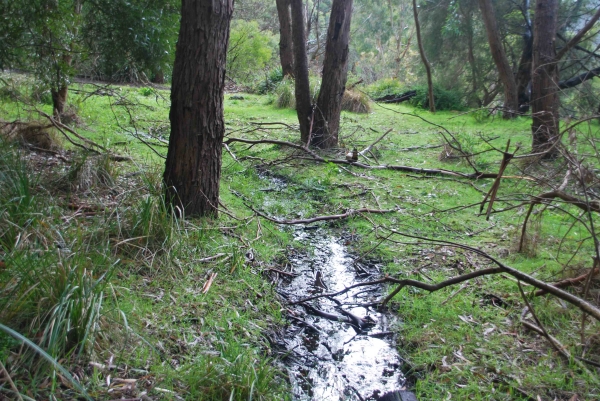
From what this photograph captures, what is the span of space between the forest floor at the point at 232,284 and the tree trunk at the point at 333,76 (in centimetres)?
231

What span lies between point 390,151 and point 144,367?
7617 mm

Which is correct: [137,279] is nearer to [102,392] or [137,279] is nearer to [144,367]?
[144,367]

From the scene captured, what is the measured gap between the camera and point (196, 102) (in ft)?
15.7


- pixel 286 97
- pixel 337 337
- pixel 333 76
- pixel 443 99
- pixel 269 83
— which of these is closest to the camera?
pixel 337 337

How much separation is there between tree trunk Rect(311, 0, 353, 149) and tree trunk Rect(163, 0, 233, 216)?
4173mm

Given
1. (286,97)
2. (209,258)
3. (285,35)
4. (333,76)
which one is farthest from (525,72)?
(209,258)

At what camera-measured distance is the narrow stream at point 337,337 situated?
3230mm

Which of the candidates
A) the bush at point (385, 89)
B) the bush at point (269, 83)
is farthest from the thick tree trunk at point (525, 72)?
the bush at point (269, 83)

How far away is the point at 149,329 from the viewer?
3254 millimetres

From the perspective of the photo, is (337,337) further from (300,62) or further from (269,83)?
(269,83)

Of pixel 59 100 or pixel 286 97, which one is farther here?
pixel 286 97

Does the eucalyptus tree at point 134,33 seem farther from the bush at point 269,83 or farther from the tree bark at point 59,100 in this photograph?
the bush at point 269,83

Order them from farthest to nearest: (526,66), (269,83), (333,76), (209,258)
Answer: (269,83), (526,66), (333,76), (209,258)

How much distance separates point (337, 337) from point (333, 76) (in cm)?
613
